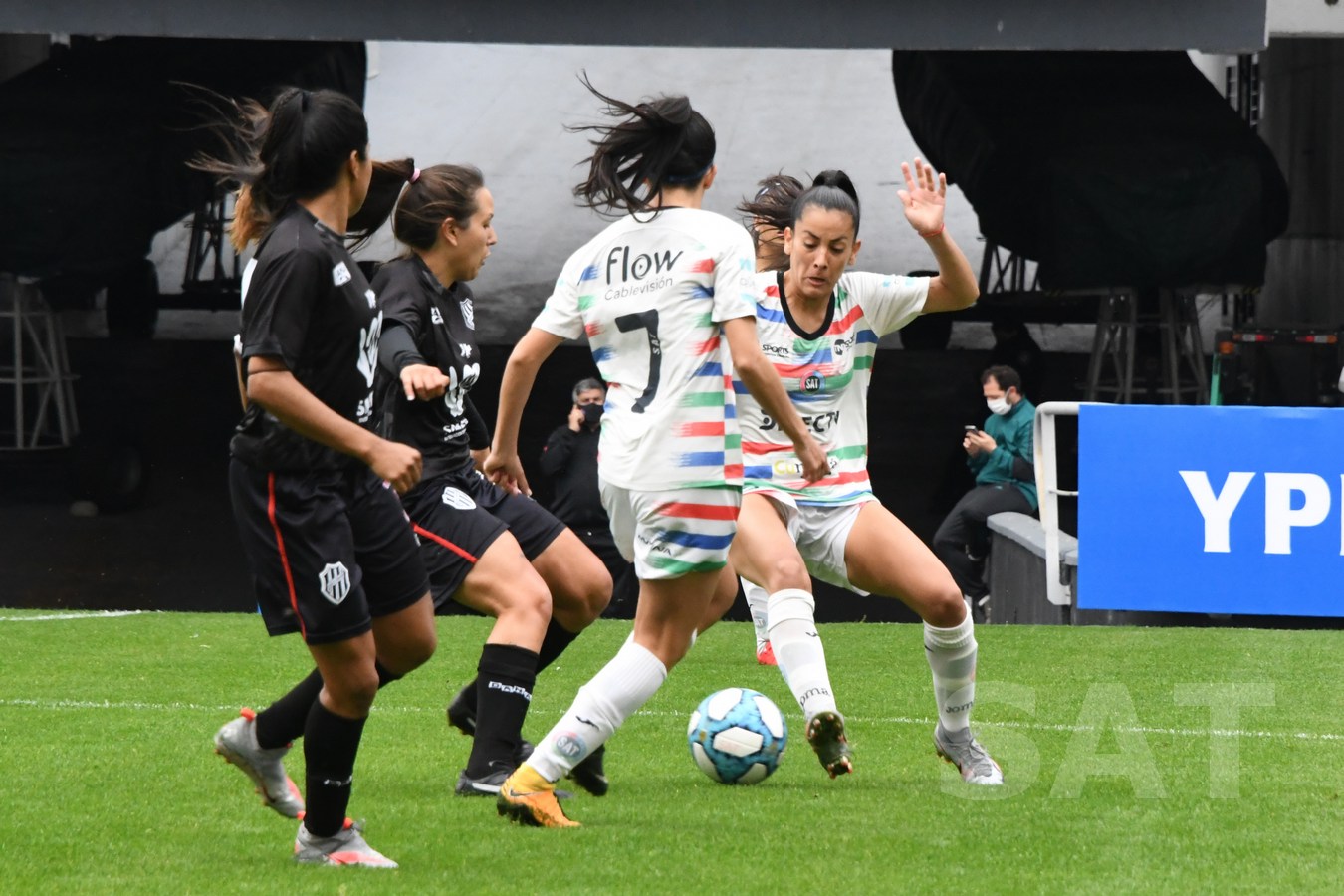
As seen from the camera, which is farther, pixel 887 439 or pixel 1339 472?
pixel 887 439

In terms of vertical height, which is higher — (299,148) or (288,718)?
(299,148)

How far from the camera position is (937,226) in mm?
5203

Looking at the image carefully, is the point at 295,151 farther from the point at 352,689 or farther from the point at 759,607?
the point at 759,607

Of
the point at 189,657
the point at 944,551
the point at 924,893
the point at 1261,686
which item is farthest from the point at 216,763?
the point at 944,551

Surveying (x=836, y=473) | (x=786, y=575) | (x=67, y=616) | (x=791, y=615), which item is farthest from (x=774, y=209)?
(x=67, y=616)

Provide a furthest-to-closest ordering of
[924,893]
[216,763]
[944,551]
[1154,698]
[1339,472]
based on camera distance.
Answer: [944,551], [1339,472], [1154,698], [216,763], [924,893]

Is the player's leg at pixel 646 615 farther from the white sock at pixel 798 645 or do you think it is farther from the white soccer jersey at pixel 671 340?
the white sock at pixel 798 645

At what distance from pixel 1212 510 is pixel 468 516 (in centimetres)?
579

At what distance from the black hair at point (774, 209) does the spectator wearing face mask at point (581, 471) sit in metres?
5.95

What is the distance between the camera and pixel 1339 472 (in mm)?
9750

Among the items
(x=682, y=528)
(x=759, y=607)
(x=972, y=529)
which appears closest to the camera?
(x=682, y=528)

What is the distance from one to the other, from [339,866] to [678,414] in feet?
4.59

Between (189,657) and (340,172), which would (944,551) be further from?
(340,172)

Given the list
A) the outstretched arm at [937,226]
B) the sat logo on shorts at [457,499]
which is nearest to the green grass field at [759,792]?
the sat logo on shorts at [457,499]
